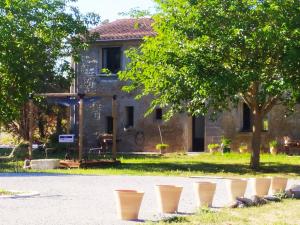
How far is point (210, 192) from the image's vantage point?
1272cm

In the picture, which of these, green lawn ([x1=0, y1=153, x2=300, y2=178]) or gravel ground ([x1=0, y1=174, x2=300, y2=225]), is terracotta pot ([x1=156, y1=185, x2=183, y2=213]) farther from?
green lawn ([x1=0, y1=153, x2=300, y2=178])

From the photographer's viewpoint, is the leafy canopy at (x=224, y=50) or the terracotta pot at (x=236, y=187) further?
the leafy canopy at (x=224, y=50)

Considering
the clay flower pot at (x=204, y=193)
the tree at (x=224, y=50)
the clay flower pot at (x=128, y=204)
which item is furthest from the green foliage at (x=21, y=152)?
the clay flower pot at (x=128, y=204)

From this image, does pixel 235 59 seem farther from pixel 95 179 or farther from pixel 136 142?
pixel 136 142

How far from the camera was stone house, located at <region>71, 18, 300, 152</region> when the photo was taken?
31.0 m

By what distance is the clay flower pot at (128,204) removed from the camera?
1090 centimetres

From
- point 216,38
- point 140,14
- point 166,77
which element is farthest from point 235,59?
point 140,14

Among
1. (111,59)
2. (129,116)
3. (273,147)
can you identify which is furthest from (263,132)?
(111,59)

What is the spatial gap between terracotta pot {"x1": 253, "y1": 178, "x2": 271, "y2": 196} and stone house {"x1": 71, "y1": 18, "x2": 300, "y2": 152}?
1637cm

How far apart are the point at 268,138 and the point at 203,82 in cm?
1100

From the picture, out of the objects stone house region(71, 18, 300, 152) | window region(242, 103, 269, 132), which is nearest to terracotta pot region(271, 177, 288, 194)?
stone house region(71, 18, 300, 152)

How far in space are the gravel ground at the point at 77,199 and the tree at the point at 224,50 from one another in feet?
11.1

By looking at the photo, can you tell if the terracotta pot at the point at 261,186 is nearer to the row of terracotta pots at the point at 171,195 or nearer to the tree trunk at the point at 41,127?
the row of terracotta pots at the point at 171,195

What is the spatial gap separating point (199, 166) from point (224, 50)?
17.1 ft
